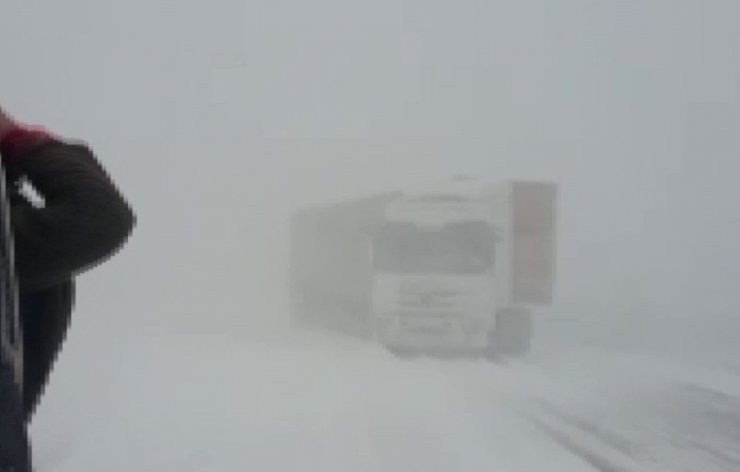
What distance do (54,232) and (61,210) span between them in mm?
34

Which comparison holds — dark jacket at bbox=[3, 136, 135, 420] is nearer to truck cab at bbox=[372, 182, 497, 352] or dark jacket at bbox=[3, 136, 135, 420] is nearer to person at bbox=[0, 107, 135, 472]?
person at bbox=[0, 107, 135, 472]

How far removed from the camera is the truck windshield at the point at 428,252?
14.8 m

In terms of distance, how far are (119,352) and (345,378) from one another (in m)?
4.18

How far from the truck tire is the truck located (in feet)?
0.05

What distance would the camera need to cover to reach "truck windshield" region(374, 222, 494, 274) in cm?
1480

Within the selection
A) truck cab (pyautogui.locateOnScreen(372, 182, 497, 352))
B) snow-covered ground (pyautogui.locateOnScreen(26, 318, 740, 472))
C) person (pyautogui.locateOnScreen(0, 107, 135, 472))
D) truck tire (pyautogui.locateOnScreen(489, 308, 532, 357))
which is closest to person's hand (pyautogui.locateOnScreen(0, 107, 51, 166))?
person (pyautogui.locateOnScreen(0, 107, 135, 472))

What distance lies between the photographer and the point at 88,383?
11.4 meters

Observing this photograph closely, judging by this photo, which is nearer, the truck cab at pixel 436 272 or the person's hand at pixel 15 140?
the person's hand at pixel 15 140

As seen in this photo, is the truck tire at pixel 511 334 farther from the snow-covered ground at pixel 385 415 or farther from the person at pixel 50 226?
the person at pixel 50 226

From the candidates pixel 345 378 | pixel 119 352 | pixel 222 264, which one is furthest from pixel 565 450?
pixel 222 264

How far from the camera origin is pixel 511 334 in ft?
51.3

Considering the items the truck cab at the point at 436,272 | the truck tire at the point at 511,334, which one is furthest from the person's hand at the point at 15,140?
the truck tire at the point at 511,334

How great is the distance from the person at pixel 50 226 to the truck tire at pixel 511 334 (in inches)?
555

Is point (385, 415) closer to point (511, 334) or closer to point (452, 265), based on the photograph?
point (452, 265)
